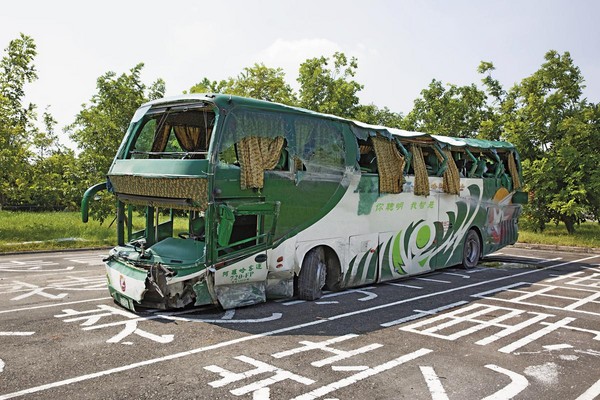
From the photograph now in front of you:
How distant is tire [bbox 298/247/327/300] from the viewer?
10023 mm

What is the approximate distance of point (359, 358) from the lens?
6.56 meters

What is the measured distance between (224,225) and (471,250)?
31.2 feet

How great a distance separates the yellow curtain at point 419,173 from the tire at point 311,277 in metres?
3.69

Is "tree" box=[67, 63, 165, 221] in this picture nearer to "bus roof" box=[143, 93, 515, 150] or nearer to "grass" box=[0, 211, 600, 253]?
"grass" box=[0, 211, 600, 253]

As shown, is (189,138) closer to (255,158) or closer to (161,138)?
(161,138)

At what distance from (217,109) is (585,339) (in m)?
6.75

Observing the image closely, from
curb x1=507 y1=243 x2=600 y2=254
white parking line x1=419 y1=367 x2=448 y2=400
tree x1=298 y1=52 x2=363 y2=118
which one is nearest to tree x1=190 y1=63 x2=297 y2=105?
tree x1=298 y1=52 x2=363 y2=118

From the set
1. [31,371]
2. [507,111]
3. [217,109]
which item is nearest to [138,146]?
[217,109]

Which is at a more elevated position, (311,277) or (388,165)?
(388,165)

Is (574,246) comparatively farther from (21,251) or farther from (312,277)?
(21,251)

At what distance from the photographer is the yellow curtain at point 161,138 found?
10156 mm

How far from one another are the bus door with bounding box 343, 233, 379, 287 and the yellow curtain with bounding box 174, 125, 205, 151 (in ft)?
12.3

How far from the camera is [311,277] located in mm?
10055

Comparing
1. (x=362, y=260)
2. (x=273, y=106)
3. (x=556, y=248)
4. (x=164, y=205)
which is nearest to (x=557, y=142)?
(x=556, y=248)
